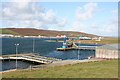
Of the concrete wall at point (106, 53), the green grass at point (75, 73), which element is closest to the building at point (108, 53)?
the concrete wall at point (106, 53)

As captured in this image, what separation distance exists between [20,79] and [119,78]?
9.76m

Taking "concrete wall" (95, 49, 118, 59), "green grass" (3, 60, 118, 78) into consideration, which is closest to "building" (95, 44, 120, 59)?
"concrete wall" (95, 49, 118, 59)

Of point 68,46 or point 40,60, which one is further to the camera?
point 68,46

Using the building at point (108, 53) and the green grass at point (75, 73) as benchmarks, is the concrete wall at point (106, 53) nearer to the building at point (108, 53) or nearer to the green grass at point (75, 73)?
the building at point (108, 53)

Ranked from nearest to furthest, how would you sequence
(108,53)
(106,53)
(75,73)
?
(75,73), (108,53), (106,53)

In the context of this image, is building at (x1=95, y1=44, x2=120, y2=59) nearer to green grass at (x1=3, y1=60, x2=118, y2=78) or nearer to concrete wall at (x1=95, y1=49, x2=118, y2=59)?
concrete wall at (x1=95, y1=49, x2=118, y2=59)

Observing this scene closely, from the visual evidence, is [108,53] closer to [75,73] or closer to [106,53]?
[106,53]

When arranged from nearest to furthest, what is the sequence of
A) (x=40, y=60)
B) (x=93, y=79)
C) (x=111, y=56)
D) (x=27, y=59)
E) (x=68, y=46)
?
(x=93, y=79) < (x=111, y=56) < (x=40, y=60) < (x=27, y=59) < (x=68, y=46)

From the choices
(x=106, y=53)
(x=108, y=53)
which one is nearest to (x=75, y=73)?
(x=108, y=53)

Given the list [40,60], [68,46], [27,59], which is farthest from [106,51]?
[68,46]

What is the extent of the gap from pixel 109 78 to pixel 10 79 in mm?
9931

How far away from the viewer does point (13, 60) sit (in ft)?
267

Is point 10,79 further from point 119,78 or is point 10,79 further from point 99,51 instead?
point 99,51

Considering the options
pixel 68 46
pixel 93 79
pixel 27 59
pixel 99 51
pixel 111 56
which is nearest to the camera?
pixel 93 79
